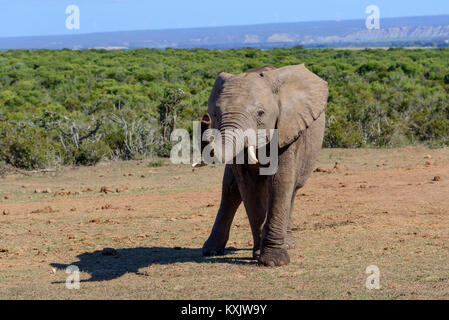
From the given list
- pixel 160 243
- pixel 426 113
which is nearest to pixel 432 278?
pixel 160 243

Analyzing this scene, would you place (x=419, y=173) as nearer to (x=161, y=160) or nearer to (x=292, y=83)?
(x=161, y=160)

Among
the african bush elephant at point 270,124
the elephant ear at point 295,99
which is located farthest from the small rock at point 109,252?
the elephant ear at point 295,99

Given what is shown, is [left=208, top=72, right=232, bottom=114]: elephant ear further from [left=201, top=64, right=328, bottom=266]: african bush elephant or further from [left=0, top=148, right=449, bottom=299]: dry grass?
[left=0, top=148, right=449, bottom=299]: dry grass

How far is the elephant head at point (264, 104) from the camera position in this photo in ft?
18.5

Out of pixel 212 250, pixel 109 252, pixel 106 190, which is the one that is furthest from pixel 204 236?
pixel 106 190

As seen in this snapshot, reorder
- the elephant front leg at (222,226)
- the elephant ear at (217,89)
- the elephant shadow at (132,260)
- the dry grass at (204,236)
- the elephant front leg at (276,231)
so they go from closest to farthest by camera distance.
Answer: the dry grass at (204,236) → the elephant ear at (217,89) → the elephant front leg at (276,231) → the elephant shadow at (132,260) → the elephant front leg at (222,226)

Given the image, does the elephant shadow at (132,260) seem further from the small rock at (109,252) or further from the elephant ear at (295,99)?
the elephant ear at (295,99)

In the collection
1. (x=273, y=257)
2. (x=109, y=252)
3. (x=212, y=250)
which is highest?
(x=273, y=257)

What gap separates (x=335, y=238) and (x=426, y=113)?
40.4 feet

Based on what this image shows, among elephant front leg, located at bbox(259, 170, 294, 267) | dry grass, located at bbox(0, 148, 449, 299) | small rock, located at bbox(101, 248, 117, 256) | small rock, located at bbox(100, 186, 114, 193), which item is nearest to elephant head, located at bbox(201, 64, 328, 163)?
elephant front leg, located at bbox(259, 170, 294, 267)

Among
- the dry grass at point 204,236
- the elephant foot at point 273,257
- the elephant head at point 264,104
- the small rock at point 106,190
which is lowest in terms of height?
the small rock at point 106,190

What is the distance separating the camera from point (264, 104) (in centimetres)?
591

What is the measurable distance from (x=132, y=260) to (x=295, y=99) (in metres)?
2.49

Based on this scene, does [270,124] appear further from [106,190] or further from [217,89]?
[106,190]
